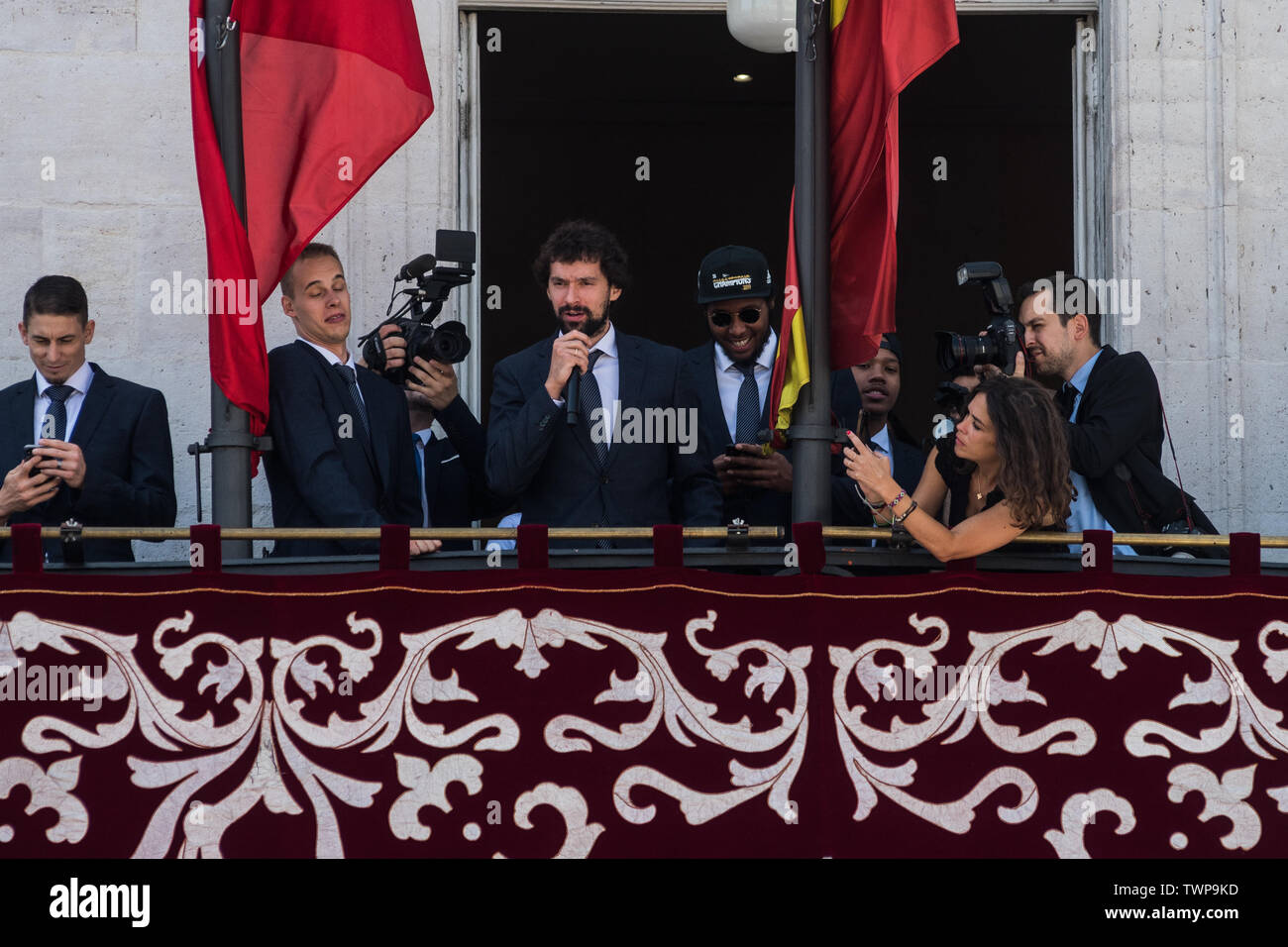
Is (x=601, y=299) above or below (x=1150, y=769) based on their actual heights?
above

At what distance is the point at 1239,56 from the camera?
28.8ft

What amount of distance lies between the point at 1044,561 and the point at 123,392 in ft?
11.5

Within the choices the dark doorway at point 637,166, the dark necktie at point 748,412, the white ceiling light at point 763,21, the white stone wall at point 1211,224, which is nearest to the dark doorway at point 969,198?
the dark doorway at point 637,166

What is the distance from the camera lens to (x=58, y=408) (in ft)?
23.2

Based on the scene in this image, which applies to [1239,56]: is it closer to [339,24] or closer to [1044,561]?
[1044,561]

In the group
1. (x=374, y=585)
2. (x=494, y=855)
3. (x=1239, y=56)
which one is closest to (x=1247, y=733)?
(x=494, y=855)

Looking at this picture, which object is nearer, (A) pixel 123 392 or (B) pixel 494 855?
(B) pixel 494 855

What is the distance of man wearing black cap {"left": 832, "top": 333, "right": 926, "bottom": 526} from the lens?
729 centimetres

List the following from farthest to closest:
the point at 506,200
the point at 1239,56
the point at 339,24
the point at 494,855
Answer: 1. the point at 506,200
2. the point at 1239,56
3. the point at 339,24
4. the point at 494,855

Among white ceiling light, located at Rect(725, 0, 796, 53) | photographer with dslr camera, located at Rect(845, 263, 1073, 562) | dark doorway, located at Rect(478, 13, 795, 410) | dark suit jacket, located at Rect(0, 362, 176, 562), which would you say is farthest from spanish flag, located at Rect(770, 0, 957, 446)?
dark doorway, located at Rect(478, 13, 795, 410)

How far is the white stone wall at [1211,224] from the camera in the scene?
8.53 m

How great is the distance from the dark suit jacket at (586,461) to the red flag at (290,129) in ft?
2.91

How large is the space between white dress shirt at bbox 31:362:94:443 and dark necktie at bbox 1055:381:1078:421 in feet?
12.2

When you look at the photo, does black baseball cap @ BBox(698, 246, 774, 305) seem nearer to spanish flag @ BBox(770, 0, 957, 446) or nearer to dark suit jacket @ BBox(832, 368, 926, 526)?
dark suit jacket @ BBox(832, 368, 926, 526)
